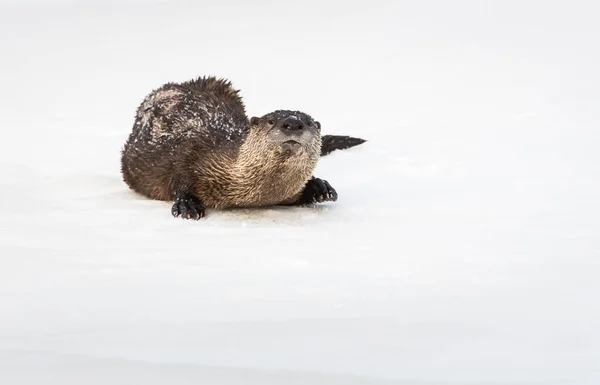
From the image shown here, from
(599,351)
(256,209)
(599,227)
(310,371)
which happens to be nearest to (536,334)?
(599,351)

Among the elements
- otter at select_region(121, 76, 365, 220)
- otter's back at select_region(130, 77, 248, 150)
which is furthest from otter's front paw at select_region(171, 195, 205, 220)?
otter's back at select_region(130, 77, 248, 150)

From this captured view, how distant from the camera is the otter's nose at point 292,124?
18.4 feet

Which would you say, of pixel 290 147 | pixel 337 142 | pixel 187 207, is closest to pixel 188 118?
pixel 187 207

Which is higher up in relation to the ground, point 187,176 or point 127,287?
point 187,176

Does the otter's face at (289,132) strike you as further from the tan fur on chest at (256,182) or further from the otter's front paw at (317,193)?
the otter's front paw at (317,193)

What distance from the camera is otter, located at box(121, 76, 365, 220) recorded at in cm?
575

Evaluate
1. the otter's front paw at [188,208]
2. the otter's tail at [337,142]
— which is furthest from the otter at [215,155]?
the otter's tail at [337,142]

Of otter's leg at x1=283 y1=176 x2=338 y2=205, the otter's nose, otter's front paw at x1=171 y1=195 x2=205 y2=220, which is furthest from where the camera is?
otter's leg at x1=283 y1=176 x2=338 y2=205

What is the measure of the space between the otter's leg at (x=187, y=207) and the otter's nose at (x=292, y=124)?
73 centimetres

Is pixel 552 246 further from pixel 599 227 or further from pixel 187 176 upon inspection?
pixel 187 176

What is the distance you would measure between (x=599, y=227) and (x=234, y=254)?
2.11 m

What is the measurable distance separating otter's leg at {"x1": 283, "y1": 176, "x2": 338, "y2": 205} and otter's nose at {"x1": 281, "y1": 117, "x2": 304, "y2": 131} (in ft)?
2.35

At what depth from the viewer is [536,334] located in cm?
404

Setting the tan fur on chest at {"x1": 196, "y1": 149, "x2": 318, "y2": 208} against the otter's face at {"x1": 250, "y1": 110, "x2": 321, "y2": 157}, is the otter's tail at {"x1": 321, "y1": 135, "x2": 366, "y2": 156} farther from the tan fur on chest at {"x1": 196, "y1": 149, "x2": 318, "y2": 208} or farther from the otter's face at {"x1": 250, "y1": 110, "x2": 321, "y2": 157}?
the otter's face at {"x1": 250, "y1": 110, "x2": 321, "y2": 157}
